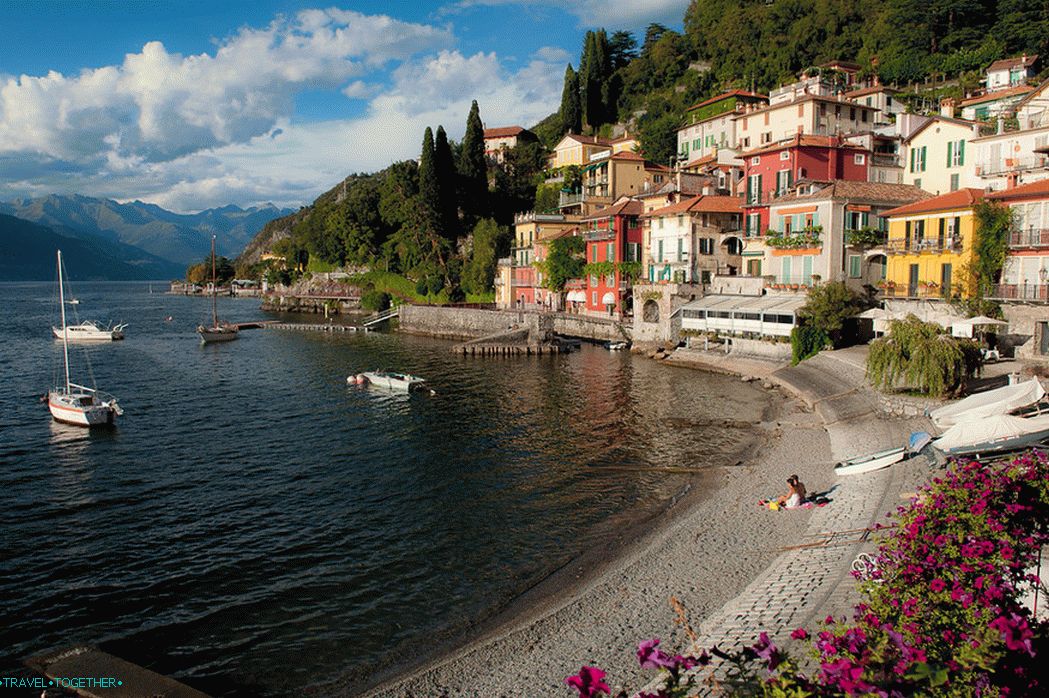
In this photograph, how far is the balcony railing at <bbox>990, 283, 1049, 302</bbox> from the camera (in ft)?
117

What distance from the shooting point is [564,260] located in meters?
74.8

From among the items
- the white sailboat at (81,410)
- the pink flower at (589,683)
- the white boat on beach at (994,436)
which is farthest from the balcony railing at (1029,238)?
the white sailboat at (81,410)

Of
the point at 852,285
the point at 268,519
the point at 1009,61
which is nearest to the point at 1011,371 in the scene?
the point at 852,285

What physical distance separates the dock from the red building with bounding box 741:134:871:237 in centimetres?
5056

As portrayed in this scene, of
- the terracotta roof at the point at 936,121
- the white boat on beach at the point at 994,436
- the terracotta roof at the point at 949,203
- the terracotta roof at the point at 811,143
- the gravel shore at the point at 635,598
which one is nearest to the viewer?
the gravel shore at the point at 635,598

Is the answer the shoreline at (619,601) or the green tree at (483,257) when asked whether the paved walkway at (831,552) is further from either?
the green tree at (483,257)

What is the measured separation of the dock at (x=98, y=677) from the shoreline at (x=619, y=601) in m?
3.83

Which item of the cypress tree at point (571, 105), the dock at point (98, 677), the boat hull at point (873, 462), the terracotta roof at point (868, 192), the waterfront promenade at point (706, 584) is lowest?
the dock at point (98, 677)

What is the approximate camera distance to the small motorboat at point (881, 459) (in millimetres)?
22797

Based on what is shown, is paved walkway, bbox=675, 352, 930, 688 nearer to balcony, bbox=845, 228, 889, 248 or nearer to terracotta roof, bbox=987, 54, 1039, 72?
balcony, bbox=845, 228, 889, 248

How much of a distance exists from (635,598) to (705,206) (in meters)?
47.5

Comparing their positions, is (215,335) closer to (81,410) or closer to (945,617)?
(81,410)

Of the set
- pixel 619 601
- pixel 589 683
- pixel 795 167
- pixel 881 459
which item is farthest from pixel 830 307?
pixel 589 683

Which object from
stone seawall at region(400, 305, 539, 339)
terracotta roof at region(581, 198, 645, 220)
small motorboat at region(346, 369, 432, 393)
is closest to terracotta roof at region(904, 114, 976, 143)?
terracotta roof at region(581, 198, 645, 220)
